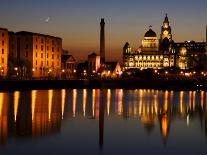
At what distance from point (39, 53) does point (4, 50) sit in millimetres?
11628

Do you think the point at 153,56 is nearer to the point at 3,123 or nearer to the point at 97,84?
the point at 97,84

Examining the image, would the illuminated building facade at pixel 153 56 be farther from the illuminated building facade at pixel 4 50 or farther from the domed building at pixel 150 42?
the illuminated building facade at pixel 4 50

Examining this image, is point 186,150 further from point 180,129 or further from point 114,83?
point 114,83

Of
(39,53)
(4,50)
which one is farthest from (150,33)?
(4,50)

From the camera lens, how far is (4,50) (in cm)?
8675

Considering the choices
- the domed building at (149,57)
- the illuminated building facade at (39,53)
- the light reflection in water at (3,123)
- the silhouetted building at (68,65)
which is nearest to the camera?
the light reflection in water at (3,123)

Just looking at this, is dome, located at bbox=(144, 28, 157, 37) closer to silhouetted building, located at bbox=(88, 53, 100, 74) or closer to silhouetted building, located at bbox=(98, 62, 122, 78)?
silhouetted building, located at bbox=(98, 62, 122, 78)

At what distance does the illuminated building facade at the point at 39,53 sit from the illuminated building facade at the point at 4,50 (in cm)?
714

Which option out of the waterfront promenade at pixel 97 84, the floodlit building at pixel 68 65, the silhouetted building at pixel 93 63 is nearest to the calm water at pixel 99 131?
the waterfront promenade at pixel 97 84

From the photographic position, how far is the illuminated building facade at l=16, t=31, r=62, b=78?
9531 centimetres

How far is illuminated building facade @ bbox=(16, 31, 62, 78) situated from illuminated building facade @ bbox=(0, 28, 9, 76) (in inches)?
281

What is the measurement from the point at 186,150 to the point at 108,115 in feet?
50.1

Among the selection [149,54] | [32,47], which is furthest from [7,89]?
[149,54]

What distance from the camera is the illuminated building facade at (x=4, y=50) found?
85938 millimetres
